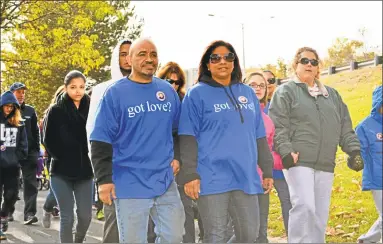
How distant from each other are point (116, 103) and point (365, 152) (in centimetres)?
309

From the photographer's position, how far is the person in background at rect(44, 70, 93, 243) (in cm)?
626

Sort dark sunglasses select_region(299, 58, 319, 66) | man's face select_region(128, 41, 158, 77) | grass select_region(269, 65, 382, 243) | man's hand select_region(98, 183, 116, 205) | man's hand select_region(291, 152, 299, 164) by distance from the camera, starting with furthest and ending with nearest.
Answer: grass select_region(269, 65, 382, 243), dark sunglasses select_region(299, 58, 319, 66), man's hand select_region(291, 152, 299, 164), man's face select_region(128, 41, 158, 77), man's hand select_region(98, 183, 116, 205)

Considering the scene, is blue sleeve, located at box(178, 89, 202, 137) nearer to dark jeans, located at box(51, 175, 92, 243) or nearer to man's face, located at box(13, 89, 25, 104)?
dark jeans, located at box(51, 175, 92, 243)

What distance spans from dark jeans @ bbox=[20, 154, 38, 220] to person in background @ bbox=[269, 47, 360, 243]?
4.79 m

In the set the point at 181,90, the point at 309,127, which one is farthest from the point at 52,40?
the point at 309,127

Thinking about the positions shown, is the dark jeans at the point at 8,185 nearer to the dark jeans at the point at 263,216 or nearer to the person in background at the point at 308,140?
the dark jeans at the point at 263,216

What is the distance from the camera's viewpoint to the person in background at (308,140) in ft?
19.2

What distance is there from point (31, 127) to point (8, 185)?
1.31m

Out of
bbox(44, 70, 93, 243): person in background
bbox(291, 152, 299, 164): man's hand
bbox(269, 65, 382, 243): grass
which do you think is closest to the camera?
bbox(291, 152, 299, 164): man's hand

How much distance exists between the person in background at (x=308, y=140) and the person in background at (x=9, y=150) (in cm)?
393

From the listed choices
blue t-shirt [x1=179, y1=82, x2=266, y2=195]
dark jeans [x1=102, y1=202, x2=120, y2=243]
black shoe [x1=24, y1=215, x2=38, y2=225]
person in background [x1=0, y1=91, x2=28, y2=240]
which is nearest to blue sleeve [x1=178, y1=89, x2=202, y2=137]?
blue t-shirt [x1=179, y1=82, x2=266, y2=195]

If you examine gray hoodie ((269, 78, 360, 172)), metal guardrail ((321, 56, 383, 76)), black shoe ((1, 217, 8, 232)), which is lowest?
black shoe ((1, 217, 8, 232))

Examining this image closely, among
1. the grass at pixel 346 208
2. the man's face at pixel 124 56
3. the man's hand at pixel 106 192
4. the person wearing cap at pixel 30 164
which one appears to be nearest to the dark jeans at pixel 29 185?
Answer: the person wearing cap at pixel 30 164

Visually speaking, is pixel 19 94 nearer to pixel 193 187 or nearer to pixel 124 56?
pixel 124 56
